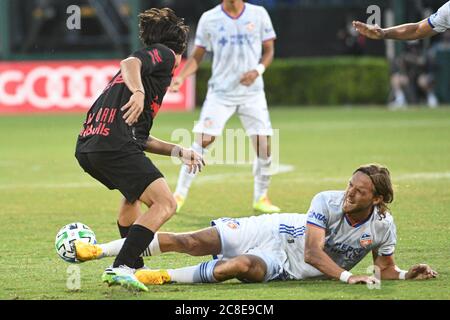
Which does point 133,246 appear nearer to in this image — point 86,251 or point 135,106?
point 86,251

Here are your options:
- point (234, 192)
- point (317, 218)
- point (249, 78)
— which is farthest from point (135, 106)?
point (234, 192)

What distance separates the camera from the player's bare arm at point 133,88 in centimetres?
734

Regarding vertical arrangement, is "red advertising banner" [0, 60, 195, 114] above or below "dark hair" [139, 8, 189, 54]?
below

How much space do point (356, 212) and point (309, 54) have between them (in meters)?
23.9

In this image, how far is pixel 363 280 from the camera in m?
7.26

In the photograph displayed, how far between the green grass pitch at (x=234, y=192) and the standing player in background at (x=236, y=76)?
61 cm

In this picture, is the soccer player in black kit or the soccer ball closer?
the soccer player in black kit

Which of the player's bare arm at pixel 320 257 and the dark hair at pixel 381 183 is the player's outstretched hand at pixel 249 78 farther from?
the player's bare arm at pixel 320 257

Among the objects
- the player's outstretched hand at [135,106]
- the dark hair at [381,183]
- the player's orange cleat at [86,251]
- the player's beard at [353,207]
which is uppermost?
the player's outstretched hand at [135,106]

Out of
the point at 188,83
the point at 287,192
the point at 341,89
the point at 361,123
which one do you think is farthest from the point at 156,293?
the point at 341,89

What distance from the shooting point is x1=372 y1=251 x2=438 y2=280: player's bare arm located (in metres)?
7.65

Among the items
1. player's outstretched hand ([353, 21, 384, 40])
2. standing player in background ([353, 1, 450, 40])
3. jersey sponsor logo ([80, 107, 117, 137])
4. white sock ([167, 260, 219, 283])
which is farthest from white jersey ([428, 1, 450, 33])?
jersey sponsor logo ([80, 107, 117, 137])

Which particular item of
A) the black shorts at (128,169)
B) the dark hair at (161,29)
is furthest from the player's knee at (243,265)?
the dark hair at (161,29)

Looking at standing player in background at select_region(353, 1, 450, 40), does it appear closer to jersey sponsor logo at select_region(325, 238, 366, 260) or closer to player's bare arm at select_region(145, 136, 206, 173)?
player's bare arm at select_region(145, 136, 206, 173)
